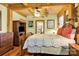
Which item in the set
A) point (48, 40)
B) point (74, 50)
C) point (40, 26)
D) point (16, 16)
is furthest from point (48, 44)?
point (16, 16)

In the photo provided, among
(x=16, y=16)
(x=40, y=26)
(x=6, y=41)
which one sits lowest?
(x=6, y=41)

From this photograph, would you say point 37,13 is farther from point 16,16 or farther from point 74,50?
point 74,50

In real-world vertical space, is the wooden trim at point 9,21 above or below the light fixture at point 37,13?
below

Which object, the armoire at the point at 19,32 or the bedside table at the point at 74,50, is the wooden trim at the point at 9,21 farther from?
the bedside table at the point at 74,50

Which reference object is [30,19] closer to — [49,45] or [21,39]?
[21,39]

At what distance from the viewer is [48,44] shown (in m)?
2.75

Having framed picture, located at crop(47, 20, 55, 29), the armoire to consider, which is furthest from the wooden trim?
framed picture, located at crop(47, 20, 55, 29)

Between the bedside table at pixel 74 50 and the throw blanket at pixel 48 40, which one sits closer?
the bedside table at pixel 74 50

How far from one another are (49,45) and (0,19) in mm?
1240

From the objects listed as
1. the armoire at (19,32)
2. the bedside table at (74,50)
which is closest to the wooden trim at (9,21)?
the armoire at (19,32)

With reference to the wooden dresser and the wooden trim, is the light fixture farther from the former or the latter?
the wooden dresser

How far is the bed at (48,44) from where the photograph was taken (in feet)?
8.75

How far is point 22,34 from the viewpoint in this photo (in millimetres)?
2926

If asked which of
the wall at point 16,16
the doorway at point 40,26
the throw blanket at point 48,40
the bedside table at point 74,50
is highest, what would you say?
the wall at point 16,16
